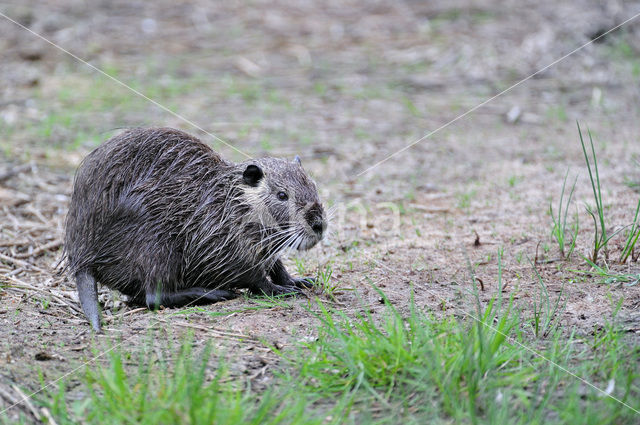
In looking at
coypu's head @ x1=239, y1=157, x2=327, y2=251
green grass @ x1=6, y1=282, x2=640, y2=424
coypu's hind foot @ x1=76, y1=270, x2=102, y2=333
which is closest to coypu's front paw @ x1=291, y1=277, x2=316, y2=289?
coypu's head @ x1=239, y1=157, x2=327, y2=251

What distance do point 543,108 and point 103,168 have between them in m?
5.00

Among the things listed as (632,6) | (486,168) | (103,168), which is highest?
(632,6)

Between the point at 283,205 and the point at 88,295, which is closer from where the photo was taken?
the point at 88,295

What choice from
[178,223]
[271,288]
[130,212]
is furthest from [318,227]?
[130,212]

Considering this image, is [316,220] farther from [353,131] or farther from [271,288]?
[353,131]

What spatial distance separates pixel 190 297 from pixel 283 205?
25.4 inches

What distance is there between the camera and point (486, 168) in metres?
5.76

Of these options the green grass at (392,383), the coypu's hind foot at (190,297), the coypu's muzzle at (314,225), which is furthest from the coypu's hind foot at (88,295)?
the coypu's muzzle at (314,225)

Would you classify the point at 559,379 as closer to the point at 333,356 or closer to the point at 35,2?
the point at 333,356

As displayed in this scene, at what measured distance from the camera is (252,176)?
3.70 m

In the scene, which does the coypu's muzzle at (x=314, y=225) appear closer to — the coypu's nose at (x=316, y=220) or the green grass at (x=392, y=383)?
the coypu's nose at (x=316, y=220)

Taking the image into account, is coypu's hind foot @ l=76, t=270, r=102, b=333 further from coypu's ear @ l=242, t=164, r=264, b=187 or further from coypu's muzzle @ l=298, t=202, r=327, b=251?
coypu's muzzle @ l=298, t=202, r=327, b=251

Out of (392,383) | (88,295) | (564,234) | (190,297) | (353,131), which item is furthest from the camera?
(353,131)

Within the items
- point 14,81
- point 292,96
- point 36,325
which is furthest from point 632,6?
point 36,325
